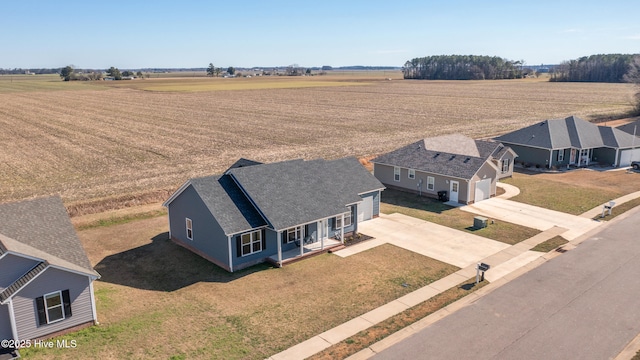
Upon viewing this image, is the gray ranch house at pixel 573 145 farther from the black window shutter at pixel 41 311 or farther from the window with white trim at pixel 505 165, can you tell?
the black window shutter at pixel 41 311

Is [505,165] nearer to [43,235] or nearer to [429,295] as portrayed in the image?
[429,295]

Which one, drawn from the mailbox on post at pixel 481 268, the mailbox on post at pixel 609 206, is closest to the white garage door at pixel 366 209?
the mailbox on post at pixel 481 268

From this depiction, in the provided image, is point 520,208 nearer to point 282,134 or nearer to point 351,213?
point 351,213

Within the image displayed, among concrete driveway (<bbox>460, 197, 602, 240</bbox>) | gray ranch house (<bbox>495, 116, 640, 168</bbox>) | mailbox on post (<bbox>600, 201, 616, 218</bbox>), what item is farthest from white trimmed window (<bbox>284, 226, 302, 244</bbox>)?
gray ranch house (<bbox>495, 116, 640, 168</bbox>)

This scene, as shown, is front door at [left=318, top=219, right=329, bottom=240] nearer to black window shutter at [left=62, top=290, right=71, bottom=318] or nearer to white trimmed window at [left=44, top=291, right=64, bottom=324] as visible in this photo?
black window shutter at [left=62, top=290, right=71, bottom=318]

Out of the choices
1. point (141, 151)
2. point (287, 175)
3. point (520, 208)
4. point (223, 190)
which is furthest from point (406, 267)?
point (141, 151)

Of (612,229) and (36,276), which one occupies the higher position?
(36,276)
